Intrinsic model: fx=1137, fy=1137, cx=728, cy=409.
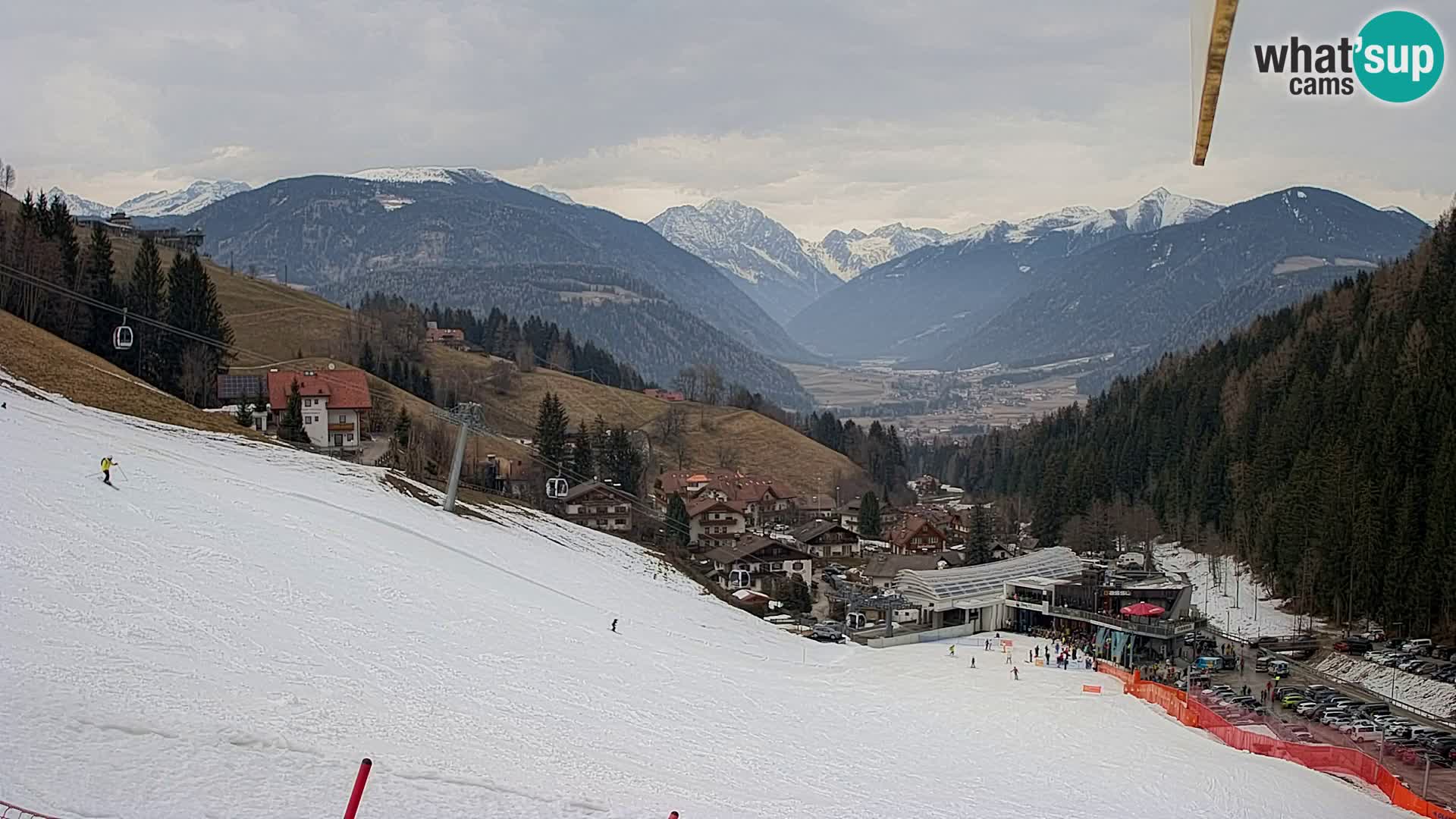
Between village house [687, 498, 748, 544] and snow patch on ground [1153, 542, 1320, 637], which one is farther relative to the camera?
village house [687, 498, 748, 544]

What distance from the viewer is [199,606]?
21.8 m

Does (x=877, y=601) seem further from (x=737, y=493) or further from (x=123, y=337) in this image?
(x=737, y=493)

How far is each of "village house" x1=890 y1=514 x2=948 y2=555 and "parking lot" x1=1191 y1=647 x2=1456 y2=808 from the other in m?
40.0

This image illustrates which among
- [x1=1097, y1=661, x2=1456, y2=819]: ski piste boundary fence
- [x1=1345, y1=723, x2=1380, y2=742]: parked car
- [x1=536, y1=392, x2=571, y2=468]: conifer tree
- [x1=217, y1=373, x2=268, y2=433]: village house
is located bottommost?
[x1=1345, y1=723, x2=1380, y2=742]: parked car

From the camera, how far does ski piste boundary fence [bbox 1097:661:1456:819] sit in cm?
2494

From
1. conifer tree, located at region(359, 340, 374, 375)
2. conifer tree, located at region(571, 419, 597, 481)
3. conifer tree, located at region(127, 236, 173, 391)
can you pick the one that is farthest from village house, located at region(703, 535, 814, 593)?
conifer tree, located at region(359, 340, 374, 375)

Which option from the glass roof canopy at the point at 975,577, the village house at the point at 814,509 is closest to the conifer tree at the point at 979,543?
the glass roof canopy at the point at 975,577

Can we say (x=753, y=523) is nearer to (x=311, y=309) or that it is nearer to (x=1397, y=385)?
(x=1397, y=385)

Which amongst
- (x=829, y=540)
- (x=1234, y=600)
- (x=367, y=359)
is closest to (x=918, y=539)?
(x=829, y=540)

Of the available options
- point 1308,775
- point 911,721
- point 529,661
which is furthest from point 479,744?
point 1308,775

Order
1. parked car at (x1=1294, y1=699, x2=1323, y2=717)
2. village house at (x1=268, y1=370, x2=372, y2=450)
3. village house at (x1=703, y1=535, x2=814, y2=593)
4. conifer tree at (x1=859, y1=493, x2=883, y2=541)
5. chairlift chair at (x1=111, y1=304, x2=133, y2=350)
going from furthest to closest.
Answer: conifer tree at (x1=859, y1=493, x2=883, y2=541), village house at (x1=703, y1=535, x2=814, y2=593), village house at (x1=268, y1=370, x2=372, y2=450), chairlift chair at (x1=111, y1=304, x2=133, y2=350), parked car at (x1=1294, y1=699, x2=1323, y2=717)

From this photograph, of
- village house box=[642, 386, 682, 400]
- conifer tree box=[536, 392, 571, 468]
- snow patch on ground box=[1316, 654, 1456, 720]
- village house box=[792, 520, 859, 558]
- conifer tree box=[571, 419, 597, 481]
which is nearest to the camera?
snow patch on ground box=[1316, 654, 1456, 720]

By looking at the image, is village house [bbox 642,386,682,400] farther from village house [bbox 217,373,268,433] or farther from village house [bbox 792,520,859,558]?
village house [bbox 217,373,268,433]

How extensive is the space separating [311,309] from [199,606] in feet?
405
